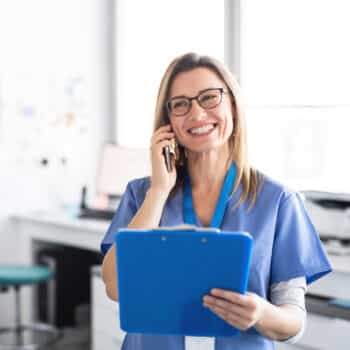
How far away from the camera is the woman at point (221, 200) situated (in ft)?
4.13

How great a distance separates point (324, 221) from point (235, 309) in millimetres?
1589

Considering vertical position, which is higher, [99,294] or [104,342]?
[99,294]

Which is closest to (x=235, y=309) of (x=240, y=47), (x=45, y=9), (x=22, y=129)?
(x=240, y=47)

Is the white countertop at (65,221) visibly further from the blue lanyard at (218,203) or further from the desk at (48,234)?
the blue lanyard at (218,203)

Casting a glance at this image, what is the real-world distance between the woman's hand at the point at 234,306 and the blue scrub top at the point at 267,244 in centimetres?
17

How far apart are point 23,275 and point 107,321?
0.53 metres

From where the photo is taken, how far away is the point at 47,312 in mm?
3572

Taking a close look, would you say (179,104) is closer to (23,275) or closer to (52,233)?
(23,275)

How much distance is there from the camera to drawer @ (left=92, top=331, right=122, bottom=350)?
2756 mm

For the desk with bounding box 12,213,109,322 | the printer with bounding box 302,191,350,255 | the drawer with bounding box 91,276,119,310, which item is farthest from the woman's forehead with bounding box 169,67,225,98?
→ the desk with bounding box 12,213,109,322

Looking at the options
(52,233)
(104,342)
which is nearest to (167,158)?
(104,342)

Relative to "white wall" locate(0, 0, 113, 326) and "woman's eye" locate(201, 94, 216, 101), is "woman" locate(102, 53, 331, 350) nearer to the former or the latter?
"woman's eye" locate(201, 94, 216, 101)

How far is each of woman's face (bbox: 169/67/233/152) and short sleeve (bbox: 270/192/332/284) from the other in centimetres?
21

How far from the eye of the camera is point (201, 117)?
128 centimetres
